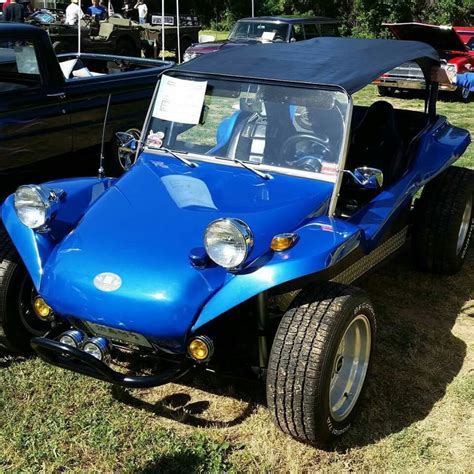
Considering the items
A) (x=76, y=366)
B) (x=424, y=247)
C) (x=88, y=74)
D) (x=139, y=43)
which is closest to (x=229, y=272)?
(x=76, y=366)

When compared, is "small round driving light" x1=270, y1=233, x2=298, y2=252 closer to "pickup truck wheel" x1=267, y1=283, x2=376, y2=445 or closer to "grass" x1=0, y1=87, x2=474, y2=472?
"pickup truck wheel" x1=267, y1=283, x2=376, y2=445

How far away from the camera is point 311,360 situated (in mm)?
2529

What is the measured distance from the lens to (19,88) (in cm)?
517

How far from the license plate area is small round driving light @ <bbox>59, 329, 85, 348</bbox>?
6 cm

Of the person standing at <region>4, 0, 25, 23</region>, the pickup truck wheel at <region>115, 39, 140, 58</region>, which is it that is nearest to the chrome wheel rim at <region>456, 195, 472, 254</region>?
the person standing at <region>4, 0, 25, 23</region>

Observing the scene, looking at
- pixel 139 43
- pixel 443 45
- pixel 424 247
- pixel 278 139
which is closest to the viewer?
pixel 278 139

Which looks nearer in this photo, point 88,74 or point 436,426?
point 436,426

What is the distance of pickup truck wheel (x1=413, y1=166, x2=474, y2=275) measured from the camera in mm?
4242

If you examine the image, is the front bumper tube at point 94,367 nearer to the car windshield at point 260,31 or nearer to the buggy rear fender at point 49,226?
the buggy rear fender at point 49,226

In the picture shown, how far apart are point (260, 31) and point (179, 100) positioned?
10757 mm

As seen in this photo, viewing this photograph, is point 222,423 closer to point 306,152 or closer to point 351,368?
point 351,368

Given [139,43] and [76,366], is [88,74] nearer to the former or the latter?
[76,366]

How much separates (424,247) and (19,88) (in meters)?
3.40

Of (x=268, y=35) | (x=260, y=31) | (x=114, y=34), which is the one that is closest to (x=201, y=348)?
(x=268, y=35)
